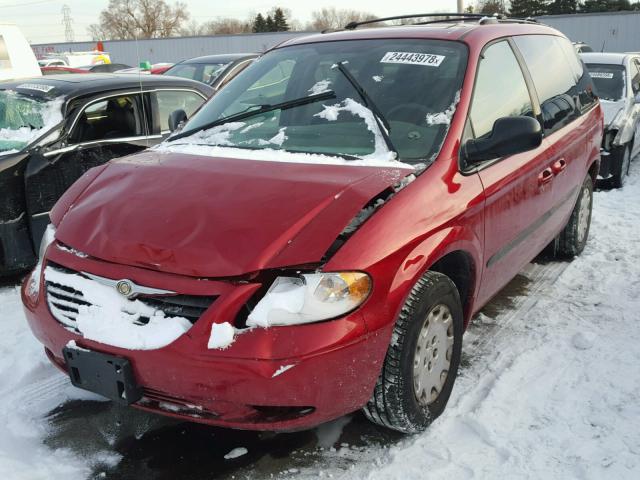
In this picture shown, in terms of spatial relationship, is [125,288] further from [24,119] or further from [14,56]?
[14,56]

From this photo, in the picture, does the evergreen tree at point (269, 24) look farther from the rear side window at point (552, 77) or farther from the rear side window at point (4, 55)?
the rear side window at point (552, 77)

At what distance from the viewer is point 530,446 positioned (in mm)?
2730

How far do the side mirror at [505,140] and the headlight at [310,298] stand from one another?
102 cm

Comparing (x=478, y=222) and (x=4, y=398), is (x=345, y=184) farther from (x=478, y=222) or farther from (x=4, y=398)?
(x=4, y=398)

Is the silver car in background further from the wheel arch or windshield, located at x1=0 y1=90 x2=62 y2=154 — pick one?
windshield, located at x1=0 y1=90 x2=62 y2=154

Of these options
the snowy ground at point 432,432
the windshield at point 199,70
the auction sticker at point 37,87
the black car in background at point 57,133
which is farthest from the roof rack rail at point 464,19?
the windshield at point 199,70

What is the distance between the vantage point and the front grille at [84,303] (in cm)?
234

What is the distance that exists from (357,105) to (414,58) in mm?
437

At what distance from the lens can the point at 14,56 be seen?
9.08 m

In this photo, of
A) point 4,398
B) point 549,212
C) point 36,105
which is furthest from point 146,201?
point 36,105

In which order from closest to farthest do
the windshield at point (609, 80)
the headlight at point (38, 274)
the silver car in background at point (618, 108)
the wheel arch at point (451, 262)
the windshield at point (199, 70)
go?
the wheel arch at point (451, 262) < the headlight at point (38, 274) < the silver car in background at point (618, 108) < the windshield at point (609, 80) < the windshield at point (199, 70)

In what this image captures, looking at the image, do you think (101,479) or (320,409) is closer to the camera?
(320,409)

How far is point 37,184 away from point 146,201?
2.48m

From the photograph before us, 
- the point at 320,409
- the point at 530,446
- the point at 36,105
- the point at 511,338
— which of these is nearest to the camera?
the point at 320,409
